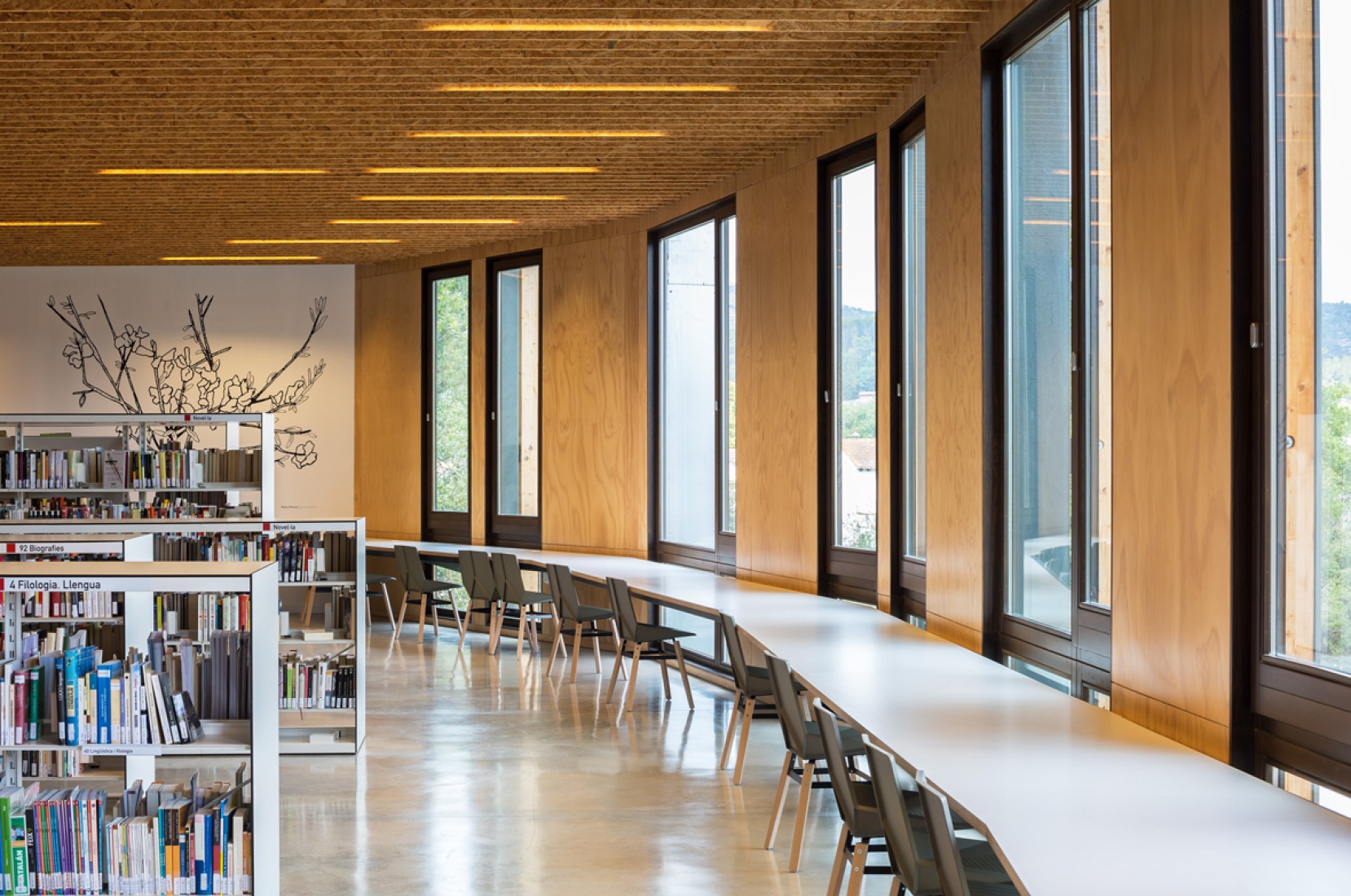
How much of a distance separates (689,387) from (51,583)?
6.50 metres

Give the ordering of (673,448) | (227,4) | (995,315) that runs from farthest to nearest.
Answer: (673,448) < (995,315) < (227,4)

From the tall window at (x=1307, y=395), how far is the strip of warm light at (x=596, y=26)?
2.52 metres

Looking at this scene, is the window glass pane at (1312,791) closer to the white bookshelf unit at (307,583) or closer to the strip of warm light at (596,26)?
Answer: the strip of warm light at (596,26)

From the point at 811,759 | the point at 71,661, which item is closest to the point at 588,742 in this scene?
the point at 811,759

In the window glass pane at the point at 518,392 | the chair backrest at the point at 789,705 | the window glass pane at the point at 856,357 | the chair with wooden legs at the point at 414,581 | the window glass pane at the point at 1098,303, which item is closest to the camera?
the window glass pane at the point at 1098,303

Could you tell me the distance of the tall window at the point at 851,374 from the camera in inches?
276

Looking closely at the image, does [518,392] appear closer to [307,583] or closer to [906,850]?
[307,583]

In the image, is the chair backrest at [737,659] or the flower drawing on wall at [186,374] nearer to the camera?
the chair backrest at [737,659]

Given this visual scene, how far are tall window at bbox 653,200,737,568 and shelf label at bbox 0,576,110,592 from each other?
5.67 meters

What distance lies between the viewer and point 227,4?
4.89 metres

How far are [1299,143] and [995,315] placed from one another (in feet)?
7.08

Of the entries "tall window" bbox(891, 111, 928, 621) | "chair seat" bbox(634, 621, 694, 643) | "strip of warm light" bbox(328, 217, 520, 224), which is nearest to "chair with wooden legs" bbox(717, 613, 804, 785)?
"tall window" bbox(891, 111, 928, 621)

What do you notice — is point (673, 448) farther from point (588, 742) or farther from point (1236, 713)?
point (1236, 713)

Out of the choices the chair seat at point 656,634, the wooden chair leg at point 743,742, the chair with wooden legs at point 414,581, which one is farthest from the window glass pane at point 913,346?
the chair with wooden legs at point 414,581
